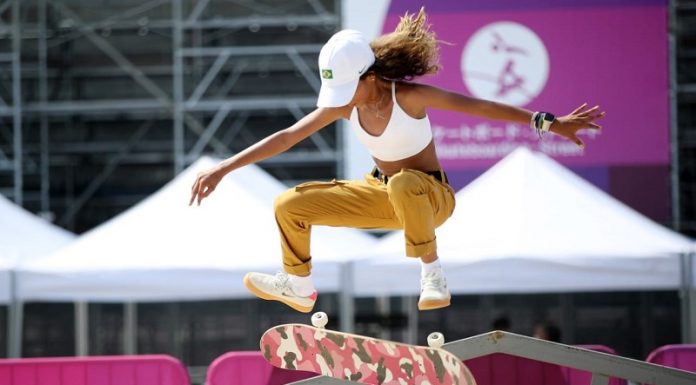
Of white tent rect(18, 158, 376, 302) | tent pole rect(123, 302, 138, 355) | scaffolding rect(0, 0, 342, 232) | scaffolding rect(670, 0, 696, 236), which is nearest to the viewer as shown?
white tent rect(18, 158, 376, 302)

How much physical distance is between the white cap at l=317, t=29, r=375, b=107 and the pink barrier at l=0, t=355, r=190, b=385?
204cm

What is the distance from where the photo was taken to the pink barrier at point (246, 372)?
618cm

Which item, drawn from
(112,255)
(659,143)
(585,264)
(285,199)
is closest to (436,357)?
(285,199)

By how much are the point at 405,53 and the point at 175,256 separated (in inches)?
166

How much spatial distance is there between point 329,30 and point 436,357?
A: 27.7 ft

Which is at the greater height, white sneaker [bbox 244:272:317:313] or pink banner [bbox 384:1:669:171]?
pink banner [bbox 384:1:669:171]

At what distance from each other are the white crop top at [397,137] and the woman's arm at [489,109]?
88 millimetres

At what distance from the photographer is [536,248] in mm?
8281

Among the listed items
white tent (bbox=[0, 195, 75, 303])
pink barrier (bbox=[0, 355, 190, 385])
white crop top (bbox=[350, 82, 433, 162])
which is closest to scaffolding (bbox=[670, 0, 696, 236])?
white tent (bbox=[0, 195, 75, 303])

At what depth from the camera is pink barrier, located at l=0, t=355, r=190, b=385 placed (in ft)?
19.9

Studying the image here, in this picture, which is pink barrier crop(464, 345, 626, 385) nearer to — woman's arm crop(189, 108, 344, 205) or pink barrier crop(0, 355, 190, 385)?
pink barrier crop(0, 355, 190, 385)

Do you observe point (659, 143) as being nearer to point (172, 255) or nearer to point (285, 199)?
point (172, 255)

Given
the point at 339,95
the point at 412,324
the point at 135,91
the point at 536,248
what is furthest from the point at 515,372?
the point at 135,91

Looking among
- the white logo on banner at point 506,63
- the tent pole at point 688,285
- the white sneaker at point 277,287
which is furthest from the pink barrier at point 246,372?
the white logo on banner at point 506,63
